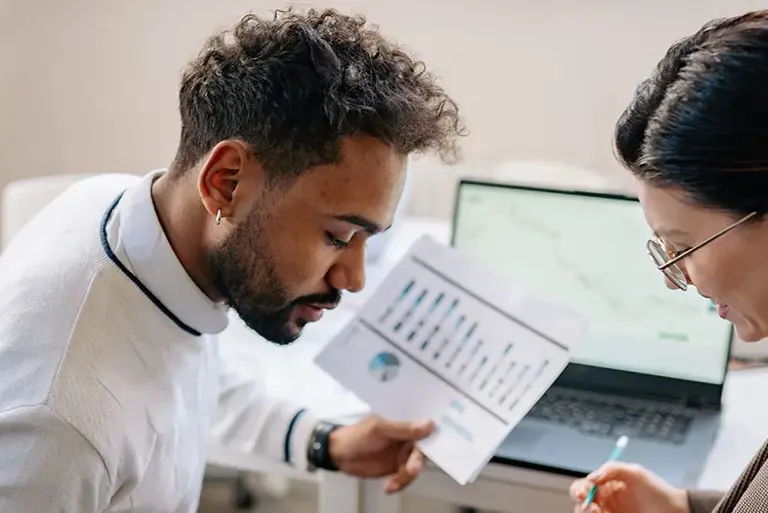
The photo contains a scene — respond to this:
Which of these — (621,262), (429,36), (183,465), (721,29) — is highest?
(721,29)

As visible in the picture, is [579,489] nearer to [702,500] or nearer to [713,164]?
[702,500]

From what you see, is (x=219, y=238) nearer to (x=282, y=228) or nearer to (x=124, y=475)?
(x=282, y=228)

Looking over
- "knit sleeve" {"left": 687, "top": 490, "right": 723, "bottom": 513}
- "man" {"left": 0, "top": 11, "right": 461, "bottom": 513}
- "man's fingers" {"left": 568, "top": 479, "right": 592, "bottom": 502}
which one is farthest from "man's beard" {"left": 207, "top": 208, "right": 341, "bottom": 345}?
"knit sleeve" {"left": 687, "top": 490, "right": 723, "bottom": 513}

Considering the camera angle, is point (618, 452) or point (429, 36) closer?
point (618, 452)

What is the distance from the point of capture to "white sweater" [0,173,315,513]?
89 cm

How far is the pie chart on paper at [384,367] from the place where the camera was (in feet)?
3.78

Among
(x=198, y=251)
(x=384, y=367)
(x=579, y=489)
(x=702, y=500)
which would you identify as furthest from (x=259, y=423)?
(x=702, y=500)

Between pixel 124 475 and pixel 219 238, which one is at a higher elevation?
pixel 219 238

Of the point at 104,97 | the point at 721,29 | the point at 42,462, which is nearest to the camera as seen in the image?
the point at 721,29

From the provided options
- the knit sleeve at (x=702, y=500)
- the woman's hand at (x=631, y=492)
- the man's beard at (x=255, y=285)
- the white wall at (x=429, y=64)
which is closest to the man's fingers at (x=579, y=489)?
the woman's hand at (x=631, y=492)

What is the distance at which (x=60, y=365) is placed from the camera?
928 mm

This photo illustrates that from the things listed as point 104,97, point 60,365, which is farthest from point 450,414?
point 104,97

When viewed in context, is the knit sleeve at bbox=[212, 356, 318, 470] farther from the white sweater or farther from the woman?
the woman

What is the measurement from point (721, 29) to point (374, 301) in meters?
0.58
